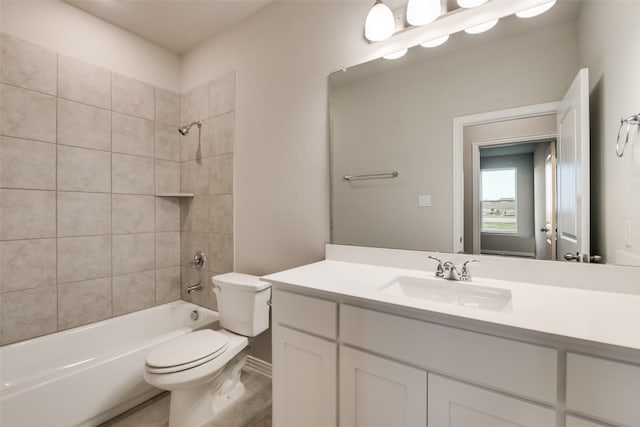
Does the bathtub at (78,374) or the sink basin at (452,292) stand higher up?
the sink basin at (452,292)

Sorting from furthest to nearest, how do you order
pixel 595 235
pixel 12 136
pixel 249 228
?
1. pixel 249 228
2. pixel 12 136
3. pixel 595 235

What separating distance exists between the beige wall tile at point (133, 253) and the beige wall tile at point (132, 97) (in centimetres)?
101

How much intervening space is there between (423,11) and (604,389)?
1.54 metres

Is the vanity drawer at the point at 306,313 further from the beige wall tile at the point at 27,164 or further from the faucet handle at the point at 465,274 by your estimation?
the beige wall tile at the point at 27,164

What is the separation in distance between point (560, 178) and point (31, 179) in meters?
2.87

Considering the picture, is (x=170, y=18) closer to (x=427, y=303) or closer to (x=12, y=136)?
(x=12, y=136)

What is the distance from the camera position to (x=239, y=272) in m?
2.10

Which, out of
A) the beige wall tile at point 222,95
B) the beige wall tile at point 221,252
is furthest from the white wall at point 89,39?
the beige wall tile at point 221,252

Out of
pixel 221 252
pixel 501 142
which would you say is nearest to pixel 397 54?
pixel 501 142

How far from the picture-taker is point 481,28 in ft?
3.99

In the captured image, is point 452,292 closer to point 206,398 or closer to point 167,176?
point 206,398

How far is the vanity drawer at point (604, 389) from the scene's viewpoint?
0.61 meters

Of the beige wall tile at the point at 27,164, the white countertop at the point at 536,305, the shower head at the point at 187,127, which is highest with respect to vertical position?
the shower head at the point at 187,127

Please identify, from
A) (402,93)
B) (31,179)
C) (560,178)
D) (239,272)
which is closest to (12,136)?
(31,179)
